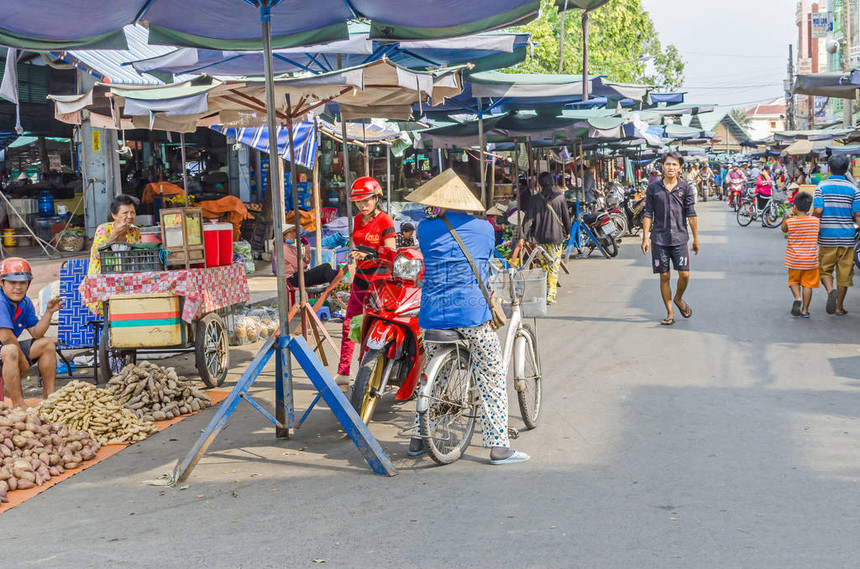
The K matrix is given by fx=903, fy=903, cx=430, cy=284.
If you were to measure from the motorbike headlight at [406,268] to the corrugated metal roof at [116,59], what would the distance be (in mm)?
6988

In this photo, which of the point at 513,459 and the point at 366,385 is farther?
the point at 366,385

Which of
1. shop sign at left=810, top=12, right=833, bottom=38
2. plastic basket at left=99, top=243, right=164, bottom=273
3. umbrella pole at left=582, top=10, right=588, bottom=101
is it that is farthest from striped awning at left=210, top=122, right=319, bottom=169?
shop sign at left=810, top=12, right=833, bottom=38

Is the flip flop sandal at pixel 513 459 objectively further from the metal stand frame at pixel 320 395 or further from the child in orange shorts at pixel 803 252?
the child in orange shorts at pixel 803 252

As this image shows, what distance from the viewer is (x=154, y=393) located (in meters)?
7.18

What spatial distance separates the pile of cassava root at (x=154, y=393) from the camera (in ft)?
23.2

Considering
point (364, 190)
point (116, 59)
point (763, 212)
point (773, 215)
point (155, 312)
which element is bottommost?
point (155, 312)

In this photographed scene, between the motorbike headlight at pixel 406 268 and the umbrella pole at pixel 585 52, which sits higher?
the umbrella pole at pixel 585 52

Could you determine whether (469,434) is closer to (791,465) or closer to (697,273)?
(791,465)

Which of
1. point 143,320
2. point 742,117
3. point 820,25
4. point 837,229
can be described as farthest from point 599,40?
point 742,117

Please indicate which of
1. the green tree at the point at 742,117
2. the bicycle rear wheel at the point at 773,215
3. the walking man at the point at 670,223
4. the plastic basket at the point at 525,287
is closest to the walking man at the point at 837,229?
the walking man at the point at 670,223

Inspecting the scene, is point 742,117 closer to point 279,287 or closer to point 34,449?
point 279,287

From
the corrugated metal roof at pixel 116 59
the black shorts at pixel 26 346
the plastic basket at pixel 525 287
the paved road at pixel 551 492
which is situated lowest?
Result: the paved road at pixel 551 492

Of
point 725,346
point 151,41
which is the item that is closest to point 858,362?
point 725,346

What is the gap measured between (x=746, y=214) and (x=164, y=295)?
931 inches
